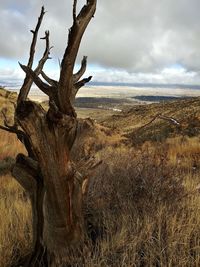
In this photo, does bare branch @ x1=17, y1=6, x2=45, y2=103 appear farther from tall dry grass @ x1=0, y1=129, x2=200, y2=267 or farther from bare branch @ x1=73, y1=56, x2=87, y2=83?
tall dry grass @ x1=0, y1=129, x2=200, y2=267

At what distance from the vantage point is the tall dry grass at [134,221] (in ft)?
13.3

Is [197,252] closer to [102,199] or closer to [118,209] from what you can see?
[118,209]

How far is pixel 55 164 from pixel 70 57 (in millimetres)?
918

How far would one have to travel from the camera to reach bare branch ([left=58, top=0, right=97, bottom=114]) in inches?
151

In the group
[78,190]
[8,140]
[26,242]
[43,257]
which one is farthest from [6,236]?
[8,140]

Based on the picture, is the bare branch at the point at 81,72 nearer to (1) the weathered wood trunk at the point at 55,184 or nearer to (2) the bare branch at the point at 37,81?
(2) the bare branch at the point at 37,81

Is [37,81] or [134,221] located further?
[134,221]

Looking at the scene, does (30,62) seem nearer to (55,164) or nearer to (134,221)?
(55,164)

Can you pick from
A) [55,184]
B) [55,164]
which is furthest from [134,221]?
[55,164]

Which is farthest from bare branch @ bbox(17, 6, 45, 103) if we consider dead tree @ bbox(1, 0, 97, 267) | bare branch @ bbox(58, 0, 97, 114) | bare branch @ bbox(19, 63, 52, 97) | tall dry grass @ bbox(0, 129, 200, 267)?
tall dry grass @ bbox(0, 129, 200, 267)

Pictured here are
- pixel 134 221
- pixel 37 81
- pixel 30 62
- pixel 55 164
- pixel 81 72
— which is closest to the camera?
pixel 37 81

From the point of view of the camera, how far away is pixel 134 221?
4609 mm

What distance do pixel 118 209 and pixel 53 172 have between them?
144 cm

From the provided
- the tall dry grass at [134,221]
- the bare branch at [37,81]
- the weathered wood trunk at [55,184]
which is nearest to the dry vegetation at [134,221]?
the tall dry grass at [134,221]
